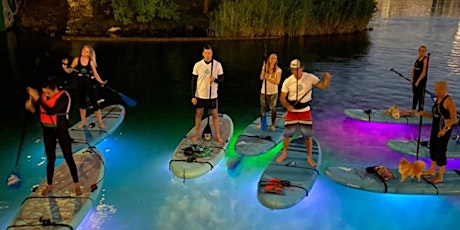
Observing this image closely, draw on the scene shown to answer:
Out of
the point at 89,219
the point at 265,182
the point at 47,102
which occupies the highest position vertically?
the point at 47,102

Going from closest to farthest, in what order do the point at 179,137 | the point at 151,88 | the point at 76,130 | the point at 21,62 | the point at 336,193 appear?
the point at 336,193
the point at 76,130
the point at 179,137
the point at 151,88
the point at 21,62

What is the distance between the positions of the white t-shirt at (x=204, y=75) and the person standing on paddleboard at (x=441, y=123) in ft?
12.9

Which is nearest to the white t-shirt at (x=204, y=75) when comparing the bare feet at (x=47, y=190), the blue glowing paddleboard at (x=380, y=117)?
the bare feet at (x=47, y=190)

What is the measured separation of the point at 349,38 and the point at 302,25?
3.26 metres

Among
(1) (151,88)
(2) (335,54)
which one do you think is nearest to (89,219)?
(1) (151,88)

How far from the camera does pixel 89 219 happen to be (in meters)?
6.96

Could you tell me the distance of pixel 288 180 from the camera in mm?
7430

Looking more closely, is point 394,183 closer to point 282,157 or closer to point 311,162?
point 311,162

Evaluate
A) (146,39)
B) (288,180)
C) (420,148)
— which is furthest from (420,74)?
(146,39)

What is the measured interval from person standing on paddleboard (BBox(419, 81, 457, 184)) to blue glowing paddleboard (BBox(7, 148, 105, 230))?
18.9 feet

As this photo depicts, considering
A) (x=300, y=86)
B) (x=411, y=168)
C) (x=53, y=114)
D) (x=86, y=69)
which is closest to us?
(x=53, y=114)

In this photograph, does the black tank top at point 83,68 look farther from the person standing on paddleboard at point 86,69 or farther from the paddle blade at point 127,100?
the paddle blade at point 127,100

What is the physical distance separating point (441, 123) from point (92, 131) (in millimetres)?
7071

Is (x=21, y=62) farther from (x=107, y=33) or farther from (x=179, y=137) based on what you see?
(x=179, y=137)
